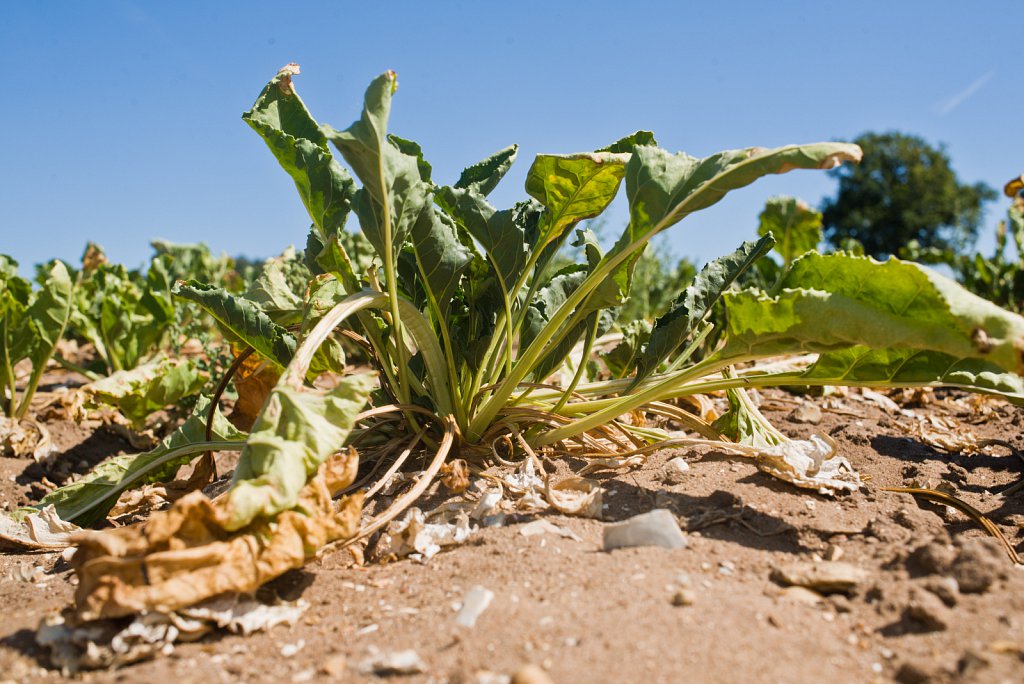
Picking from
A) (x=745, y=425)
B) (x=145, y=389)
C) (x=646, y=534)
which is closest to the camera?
(x=646, y=534)

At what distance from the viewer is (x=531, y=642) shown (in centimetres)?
135

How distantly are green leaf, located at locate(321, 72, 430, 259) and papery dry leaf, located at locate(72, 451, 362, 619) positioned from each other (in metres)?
0.78

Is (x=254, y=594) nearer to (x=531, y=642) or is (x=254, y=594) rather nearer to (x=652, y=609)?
Answer: (x=531, y=642)

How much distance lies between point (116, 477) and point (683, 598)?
190cm

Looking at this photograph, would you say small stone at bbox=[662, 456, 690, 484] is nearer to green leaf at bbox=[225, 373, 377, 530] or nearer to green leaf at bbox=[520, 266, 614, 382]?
green leaf at bbox=[520, 266, 614, 382]

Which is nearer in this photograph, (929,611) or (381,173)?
(929,611)

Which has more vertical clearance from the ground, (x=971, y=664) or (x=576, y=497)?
(x=576, y=497)

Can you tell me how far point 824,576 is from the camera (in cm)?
154

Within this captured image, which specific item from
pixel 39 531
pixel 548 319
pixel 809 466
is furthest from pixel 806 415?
pixel 39 531

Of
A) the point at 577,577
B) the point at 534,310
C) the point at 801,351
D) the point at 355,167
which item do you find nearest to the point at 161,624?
the point at 577,577

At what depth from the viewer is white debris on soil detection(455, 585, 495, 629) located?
1.43 meters

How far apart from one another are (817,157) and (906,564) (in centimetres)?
97

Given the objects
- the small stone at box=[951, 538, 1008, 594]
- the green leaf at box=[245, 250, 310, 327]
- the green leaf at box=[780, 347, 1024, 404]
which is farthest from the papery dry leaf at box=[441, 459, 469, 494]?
the small stone at box=[951, 538, 1008, 594]

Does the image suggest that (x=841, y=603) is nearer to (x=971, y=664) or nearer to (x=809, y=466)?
(x=971, y=664)
